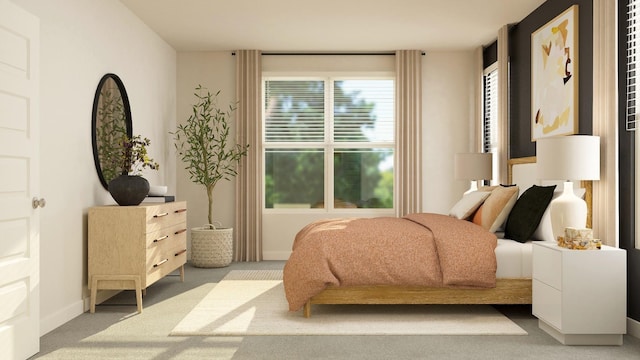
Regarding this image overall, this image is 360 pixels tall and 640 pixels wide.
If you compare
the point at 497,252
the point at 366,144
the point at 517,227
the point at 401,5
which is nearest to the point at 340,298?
the point at 497,252

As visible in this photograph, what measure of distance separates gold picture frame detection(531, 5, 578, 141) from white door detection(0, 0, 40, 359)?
388 cm

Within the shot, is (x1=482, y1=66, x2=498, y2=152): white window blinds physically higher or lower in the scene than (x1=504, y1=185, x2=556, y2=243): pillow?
higher

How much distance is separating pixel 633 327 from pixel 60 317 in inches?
152

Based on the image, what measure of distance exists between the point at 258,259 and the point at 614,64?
4522mm

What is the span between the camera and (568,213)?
142 inches

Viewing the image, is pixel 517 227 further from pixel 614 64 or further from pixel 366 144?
pixel 366 144

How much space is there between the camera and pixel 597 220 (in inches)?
153

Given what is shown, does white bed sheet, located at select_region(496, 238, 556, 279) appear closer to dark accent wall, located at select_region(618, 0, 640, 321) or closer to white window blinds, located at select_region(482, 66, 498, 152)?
dark accent wall, located at select_region(618, 0, 640, 321)

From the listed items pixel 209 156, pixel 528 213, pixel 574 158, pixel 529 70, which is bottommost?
pixel 528 213

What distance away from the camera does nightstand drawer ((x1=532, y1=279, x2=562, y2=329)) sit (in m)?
3.35

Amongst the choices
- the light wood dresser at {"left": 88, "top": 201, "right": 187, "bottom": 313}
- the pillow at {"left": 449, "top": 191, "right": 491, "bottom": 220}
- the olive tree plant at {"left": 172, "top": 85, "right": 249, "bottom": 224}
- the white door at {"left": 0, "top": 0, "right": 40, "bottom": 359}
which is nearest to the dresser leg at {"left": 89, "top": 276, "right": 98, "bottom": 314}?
the light wood dresser at {"left": 88, "top": 201, "right": 187, "bottom": 313}

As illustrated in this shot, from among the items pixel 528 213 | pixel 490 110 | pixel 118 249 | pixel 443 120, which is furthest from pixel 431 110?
pixel 118 249

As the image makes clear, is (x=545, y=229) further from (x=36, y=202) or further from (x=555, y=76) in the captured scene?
(x=36, y=202)

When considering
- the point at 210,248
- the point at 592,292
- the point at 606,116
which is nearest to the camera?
the point at 592,292
